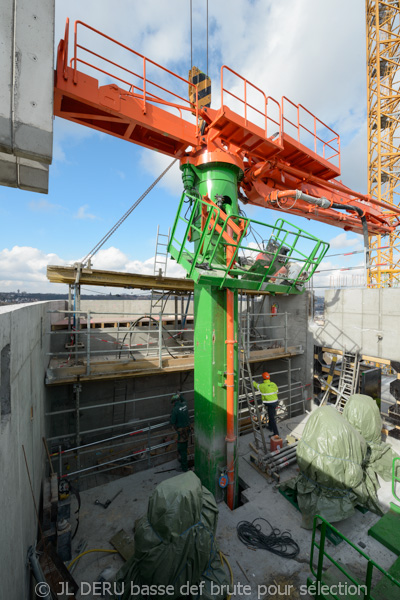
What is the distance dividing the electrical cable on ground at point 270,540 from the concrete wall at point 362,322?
581cm

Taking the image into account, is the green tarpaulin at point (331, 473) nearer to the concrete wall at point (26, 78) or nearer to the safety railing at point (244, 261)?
the safety railing at point (244, 261)

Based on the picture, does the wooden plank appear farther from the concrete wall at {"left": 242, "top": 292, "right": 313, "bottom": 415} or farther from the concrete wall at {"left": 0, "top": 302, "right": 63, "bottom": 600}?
the concrete wall at {"left": 242, "top": 292, "right": 313, "bottom": 415}

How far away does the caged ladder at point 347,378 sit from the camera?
807 centimetres

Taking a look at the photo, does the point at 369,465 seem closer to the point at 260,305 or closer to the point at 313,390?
the point at 313,390

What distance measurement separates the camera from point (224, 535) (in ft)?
14.8

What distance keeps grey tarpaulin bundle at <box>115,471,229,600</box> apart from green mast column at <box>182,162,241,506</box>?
1.85m

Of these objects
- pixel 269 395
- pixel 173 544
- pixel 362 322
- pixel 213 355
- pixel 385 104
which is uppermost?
pixel 385 104

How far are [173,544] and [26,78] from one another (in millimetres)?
5116

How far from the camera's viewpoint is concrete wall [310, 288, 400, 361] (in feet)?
24.7

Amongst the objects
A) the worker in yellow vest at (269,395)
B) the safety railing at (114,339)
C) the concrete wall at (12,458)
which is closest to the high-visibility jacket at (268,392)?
the worker in yellow vest at (269,395)

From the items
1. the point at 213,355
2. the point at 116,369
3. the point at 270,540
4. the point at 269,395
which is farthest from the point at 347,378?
the point at 116,369

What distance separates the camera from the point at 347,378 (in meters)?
8.34

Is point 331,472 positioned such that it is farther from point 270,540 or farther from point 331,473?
point 270,540

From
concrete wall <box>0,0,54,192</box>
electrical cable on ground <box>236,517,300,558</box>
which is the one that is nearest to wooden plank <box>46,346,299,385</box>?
electrical cable on ground <box>236,517,300,558</box>
